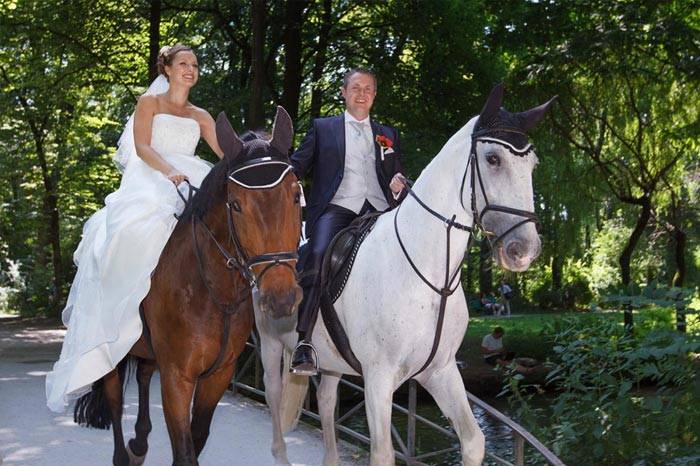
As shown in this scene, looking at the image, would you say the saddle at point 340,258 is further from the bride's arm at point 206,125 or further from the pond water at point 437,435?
the pond water at point 437,435

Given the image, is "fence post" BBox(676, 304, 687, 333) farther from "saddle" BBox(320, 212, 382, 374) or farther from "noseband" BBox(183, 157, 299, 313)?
"noseband" BBox(183, 157, 299, 313)

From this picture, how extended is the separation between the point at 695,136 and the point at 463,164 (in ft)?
57.1

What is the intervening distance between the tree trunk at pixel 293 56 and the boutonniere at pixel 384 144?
12.9m

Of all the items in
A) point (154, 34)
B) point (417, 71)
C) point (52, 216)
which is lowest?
point (52, 216)

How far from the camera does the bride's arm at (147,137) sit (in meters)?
5.59

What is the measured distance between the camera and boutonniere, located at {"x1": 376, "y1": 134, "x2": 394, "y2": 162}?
6.11 m

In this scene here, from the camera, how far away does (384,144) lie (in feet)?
20.1

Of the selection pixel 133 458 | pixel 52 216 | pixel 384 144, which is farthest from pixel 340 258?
pixel 52 216

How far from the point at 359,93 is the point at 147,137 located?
1550 mm

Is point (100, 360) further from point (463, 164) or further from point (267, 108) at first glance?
point (267, 108)

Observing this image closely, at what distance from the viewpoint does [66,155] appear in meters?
27.3

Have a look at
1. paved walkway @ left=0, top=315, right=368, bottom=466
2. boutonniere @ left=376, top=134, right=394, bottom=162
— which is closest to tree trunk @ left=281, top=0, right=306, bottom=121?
paved walkway @ left=0, top=315, right=368, bottom=466

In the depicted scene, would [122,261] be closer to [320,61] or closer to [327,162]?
[327,162]

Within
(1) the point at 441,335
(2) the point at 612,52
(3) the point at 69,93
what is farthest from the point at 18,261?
(1) the point at 441,335
